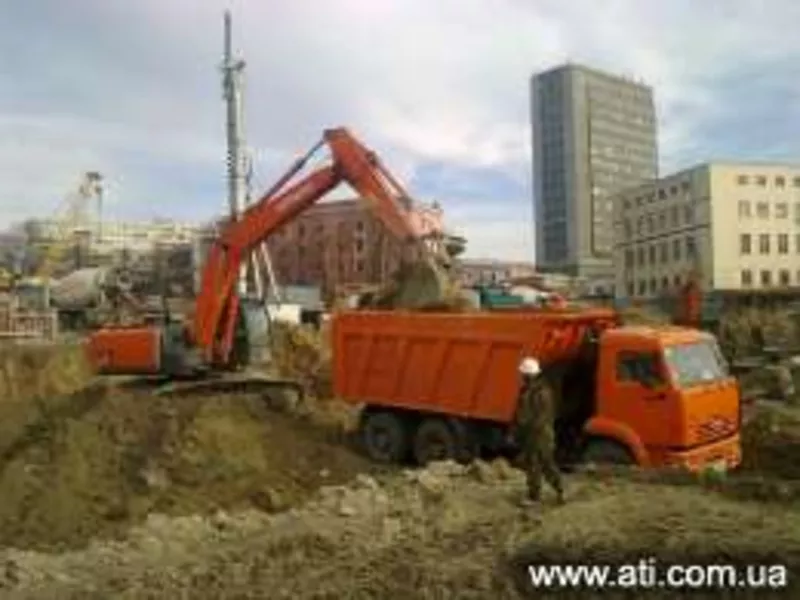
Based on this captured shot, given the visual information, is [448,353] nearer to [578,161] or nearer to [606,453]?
[606,453]

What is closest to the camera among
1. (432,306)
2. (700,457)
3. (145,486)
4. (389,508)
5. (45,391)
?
(389,508)

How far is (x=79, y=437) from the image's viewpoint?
18609 millimetres

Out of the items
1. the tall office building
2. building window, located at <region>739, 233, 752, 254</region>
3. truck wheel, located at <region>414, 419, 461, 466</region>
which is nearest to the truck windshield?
truck wheel, located at <region>414, 419, 461, 466</region>

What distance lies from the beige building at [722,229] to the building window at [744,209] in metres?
0.08

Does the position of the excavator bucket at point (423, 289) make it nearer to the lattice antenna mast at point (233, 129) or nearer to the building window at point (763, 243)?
the lattice antenna mast at point (233, 129)

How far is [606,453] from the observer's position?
15789 millimetres

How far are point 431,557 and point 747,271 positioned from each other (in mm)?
94994

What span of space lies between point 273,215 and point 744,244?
274 ft

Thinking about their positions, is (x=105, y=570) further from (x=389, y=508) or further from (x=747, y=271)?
(x=747, y=271)

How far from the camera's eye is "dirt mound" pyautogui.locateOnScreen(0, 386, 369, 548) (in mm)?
15367

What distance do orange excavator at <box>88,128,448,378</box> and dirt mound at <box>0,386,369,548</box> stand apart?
7.59 ft

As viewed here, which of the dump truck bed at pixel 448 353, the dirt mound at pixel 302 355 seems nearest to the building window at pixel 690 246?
the dirt mound at pixel 302 355

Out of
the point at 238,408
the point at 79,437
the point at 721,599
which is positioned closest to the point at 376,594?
the point at 721,599

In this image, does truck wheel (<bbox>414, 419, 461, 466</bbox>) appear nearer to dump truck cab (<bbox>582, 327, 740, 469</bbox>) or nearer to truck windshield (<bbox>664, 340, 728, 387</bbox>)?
dump truck cab (<bbox>582, 327, 740, 469</bbox>)
